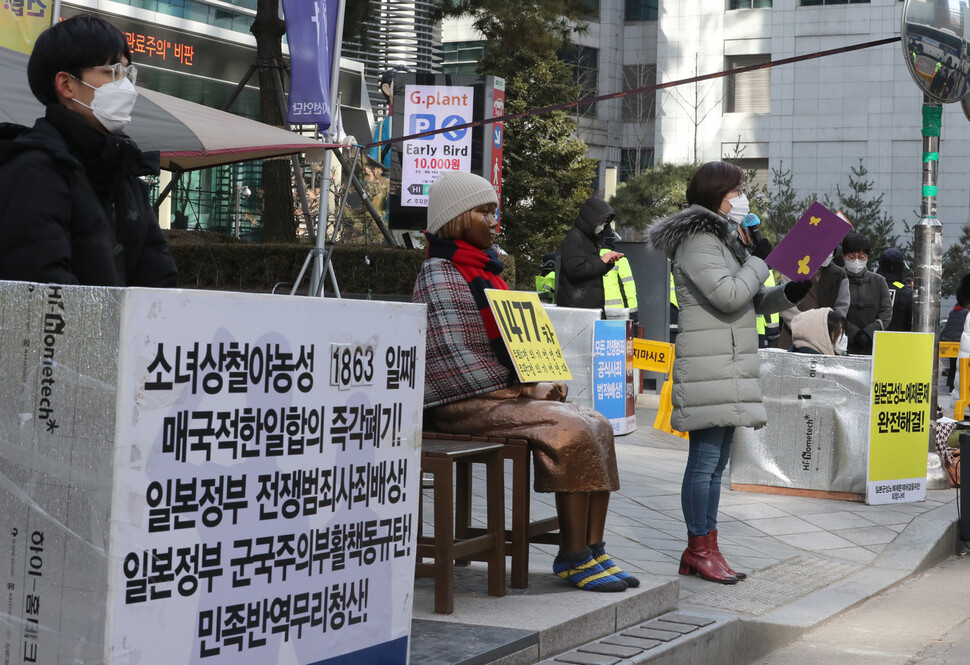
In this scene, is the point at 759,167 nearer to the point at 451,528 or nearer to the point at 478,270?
the point at 478,270

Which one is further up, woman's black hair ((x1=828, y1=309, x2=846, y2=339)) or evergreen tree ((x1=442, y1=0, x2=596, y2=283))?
evergreen tree ((x1=442, y1=0, x2=596, y2=283))

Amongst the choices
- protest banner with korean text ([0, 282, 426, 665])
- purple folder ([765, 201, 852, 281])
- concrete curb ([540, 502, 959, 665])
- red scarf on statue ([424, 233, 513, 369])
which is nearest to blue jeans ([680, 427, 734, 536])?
concrete curb ([540, 502, 959, 665])

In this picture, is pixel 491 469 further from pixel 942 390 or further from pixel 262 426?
pixel 942 390

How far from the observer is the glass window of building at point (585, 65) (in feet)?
164

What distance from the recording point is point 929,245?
10.3 m

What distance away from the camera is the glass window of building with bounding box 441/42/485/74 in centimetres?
5180

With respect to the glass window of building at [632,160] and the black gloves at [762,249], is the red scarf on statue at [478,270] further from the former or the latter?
the glass window of building at [632,160]

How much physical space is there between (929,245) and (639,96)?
4118 centimetres

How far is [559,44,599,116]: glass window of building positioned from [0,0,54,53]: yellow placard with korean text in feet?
137

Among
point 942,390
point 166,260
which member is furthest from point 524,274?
point 166,260

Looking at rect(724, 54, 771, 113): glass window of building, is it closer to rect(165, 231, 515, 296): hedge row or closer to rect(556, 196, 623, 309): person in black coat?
rect(165, 231, 515, 296): hedge row

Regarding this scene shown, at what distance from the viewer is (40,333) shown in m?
2.66

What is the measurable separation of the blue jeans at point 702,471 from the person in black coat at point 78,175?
3206 millimetres

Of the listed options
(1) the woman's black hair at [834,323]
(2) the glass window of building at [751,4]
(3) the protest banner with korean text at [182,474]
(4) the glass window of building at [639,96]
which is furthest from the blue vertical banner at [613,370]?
(4) the glass window of building at [639,96]
